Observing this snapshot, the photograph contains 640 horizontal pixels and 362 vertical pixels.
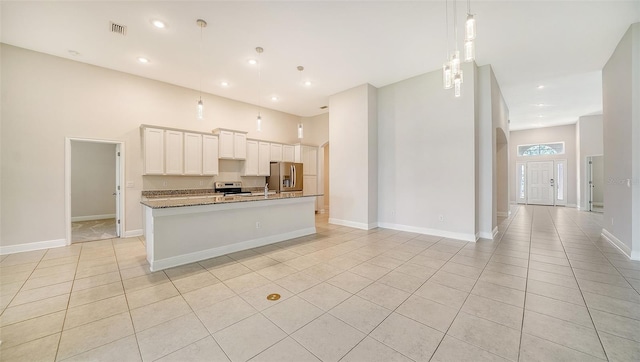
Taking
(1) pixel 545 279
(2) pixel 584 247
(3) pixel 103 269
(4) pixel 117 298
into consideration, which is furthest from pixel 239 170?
(2) pixel 584 247

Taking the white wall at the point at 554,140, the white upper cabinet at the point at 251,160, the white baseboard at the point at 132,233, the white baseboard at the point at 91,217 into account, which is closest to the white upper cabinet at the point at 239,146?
the white upper cabinet at the point at 251,160

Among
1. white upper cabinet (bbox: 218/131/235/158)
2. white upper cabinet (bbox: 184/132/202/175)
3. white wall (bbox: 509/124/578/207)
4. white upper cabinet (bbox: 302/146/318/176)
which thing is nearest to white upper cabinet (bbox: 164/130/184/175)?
white upper cabinet (bbox: 184/132/202/175)

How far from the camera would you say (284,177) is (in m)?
7.39

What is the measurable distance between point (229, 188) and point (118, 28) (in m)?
4.02

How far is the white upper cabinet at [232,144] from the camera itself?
636cm

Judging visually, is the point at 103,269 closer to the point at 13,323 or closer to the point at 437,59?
the point at 13,323

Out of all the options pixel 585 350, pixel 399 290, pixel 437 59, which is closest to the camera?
pixel 585 350

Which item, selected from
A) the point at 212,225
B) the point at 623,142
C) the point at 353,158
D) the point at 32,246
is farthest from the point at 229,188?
the point at 623,142

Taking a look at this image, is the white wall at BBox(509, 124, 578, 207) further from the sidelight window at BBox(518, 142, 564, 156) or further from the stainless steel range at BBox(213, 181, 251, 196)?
the stainless steel range at BBox(213, 181, 251, 196)

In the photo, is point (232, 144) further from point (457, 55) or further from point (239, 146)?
point (457, 55)

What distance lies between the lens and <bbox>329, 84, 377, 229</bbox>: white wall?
19.3 ft

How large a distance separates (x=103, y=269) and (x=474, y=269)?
5326mm

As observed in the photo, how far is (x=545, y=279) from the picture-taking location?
9.82 feet

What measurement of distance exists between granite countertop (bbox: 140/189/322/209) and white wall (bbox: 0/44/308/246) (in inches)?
17.7
